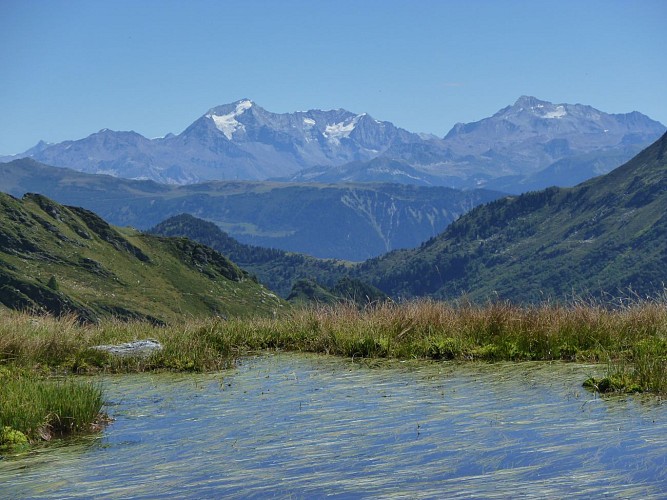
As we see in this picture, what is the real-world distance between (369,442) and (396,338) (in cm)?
940

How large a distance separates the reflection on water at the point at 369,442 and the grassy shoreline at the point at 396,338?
1.70 metres

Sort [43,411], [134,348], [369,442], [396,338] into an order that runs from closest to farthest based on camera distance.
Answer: [369,442]
[43,411]
[134,348]
[396,338]

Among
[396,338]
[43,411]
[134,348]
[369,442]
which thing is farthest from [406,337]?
[43,411]

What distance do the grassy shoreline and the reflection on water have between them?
5.56ft

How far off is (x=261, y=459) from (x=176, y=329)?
13.3m

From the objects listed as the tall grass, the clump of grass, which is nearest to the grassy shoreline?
the tall grass

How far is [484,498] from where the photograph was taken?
948 centimetres

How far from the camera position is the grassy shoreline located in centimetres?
1978

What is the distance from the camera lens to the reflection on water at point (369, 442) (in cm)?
1034

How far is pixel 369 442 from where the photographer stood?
41.1ft

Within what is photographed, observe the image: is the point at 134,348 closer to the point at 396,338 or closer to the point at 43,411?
the point at 396,338

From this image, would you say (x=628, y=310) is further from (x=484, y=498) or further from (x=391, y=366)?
(x=484, y=498)

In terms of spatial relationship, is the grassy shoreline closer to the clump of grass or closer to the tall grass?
the tall grass

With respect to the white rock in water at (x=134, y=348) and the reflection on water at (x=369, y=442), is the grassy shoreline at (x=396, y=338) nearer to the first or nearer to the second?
the white rock in water at (x=134, y=348)
